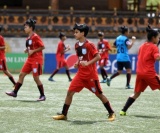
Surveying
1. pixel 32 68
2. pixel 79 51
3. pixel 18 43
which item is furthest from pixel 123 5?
pixel 79 51

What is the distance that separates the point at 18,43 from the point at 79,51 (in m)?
20.0

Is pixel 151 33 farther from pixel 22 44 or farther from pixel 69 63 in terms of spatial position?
pixel 22 44

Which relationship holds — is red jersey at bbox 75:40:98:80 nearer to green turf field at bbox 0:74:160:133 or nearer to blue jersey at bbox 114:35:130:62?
green turf field at bbox 0:74:160:133

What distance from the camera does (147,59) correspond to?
387 inches

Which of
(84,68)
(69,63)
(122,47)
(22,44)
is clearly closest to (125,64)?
(122,47)

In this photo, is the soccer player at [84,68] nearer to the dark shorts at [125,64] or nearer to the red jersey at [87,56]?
the red jersey at [87,56]

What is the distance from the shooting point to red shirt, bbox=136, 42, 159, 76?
9.71m

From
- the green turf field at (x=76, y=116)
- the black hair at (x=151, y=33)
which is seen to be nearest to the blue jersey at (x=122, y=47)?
the green turf field at (x=76, y=116)

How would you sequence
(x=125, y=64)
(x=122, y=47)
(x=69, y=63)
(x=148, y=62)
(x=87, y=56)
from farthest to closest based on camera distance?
(x=69, y=63)
(x=125, y=64)
(x=122, y=47)
(x=148, y=62)
(x=87, y=56)

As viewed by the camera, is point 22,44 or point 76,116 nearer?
point 76,116

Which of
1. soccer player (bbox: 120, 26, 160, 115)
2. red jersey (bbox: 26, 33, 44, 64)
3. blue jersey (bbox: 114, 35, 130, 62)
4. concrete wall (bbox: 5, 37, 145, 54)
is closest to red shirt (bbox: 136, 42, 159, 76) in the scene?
soccer player (bbox: 120, 26, 160, 115)

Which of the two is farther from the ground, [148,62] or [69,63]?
[148,62]

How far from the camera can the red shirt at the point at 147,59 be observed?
382 inches

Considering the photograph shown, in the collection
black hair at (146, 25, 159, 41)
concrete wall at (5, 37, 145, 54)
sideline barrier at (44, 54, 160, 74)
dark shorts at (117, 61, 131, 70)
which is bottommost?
sideline barrier at (44, 54, 160, 74)
